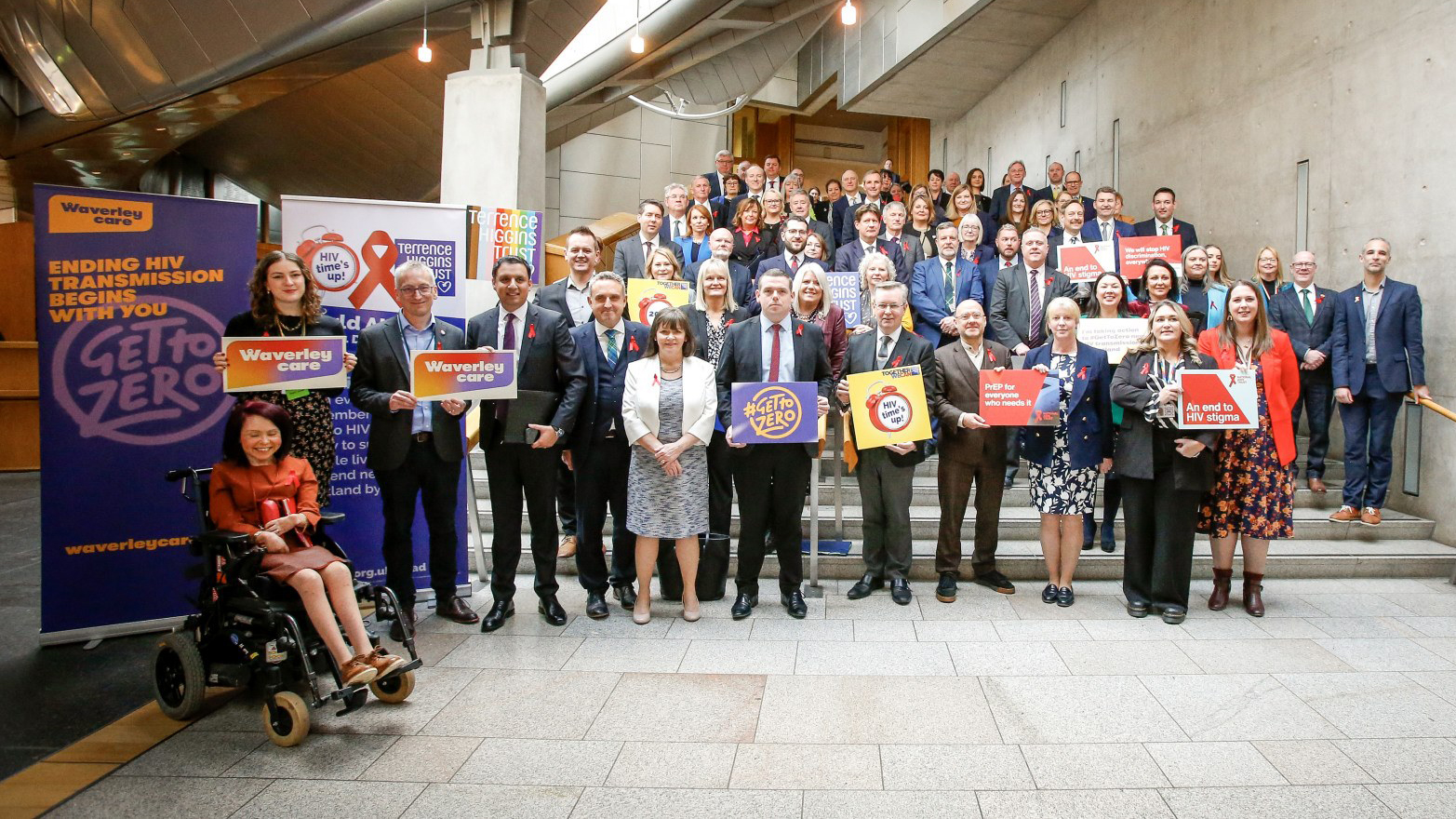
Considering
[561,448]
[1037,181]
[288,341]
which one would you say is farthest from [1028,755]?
[1037,181]

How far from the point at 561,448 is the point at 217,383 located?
1.71 metres

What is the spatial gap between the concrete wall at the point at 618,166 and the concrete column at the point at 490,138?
22.4 ft

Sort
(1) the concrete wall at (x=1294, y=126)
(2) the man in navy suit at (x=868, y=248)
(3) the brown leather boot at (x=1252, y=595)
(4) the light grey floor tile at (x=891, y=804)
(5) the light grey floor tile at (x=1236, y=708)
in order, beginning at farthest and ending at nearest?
1. (2) the man in navy suit at (x=868, y=248)
2. (1) the concrete wall at (x=1294, y=126)
3. (3) the brown leather boot at (x=1252, y=595)
4. (5) the light grey floor tile at (x=1236, y=708)
5. (4) the light grey floor tile at (x=891, y=804)

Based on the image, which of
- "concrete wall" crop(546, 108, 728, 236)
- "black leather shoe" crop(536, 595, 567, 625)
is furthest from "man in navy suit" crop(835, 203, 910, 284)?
"concrete wall" crop(546, 108, 728, 236)

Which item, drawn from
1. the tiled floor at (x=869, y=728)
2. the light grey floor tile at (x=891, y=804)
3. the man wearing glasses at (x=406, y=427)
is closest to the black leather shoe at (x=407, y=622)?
the man wearing glasses at (x=406, y=427)

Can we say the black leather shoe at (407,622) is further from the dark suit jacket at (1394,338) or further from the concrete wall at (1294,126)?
the concrete wall at (1294,126)

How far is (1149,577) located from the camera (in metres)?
4.46

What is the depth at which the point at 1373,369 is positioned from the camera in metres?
5.76

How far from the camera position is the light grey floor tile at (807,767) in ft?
8.54

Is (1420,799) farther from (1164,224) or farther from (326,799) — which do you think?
(1164,224)

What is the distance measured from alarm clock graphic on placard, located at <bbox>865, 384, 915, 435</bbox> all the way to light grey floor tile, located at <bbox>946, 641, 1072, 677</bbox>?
3.77 ft

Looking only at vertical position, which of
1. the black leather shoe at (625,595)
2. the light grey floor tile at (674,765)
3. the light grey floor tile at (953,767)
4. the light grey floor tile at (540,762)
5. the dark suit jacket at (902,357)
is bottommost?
the light grey floor tile at (540,762)

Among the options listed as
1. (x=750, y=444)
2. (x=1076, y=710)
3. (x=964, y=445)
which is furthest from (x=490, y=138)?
(x=1076, y=710)

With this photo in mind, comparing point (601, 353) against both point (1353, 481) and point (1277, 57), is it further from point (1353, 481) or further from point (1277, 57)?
point (1277, 57)
